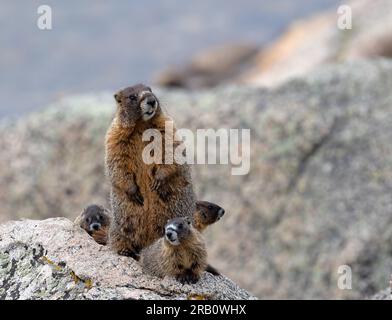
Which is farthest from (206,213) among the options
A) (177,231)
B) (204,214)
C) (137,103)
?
(177,231)

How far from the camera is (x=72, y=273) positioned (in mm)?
9578

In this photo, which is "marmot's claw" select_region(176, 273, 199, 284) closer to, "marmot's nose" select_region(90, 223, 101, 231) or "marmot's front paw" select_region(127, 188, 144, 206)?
"marmot's front paw" select_region(127, 188, 144, 206)

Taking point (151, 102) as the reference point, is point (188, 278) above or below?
below

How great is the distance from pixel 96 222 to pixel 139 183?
104 centimetres

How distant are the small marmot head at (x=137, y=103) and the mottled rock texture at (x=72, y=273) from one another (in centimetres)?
135

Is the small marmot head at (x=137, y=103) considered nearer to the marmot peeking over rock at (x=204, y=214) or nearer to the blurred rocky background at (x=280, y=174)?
the marmot peeking over rock at (x=204, y=214)

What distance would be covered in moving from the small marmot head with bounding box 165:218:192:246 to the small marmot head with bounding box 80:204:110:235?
1.53 meters

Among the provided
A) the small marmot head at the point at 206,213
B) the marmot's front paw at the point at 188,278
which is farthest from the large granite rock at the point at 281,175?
the marmot's front paw at the point at 188,278

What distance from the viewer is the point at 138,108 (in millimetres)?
10781

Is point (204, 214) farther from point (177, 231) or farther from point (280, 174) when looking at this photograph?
point (280, 174)

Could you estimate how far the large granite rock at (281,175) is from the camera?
1672 cm
